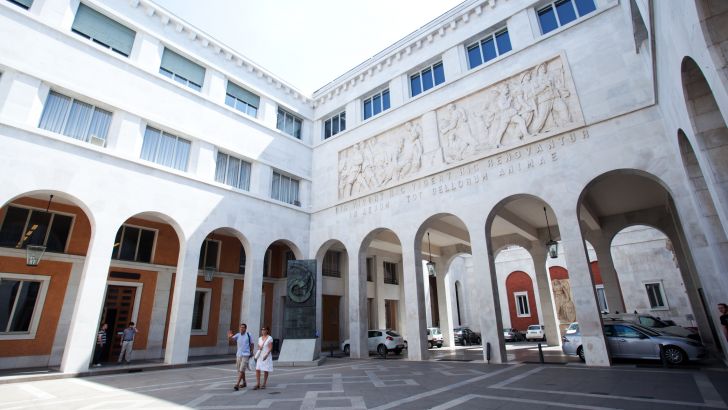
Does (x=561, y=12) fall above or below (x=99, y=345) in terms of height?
above

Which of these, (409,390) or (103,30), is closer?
(409,390)

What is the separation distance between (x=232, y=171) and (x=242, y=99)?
403 centimetres

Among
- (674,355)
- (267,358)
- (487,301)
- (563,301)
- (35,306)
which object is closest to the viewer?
(267,358)

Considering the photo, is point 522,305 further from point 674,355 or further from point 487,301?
point 674,355

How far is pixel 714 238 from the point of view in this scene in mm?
7602

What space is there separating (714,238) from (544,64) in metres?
8.03

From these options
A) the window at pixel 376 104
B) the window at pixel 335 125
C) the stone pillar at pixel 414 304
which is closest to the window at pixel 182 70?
the window at pixel 335 125

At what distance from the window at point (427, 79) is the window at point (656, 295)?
20.9 m

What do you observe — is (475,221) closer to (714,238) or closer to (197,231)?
(714,238)

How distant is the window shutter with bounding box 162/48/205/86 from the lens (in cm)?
1528

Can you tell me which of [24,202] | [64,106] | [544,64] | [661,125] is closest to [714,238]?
Result: [661,125]

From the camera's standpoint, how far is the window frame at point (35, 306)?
39.6 ft

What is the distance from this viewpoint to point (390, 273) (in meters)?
26.1

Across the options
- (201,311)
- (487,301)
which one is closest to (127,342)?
(201,311)
